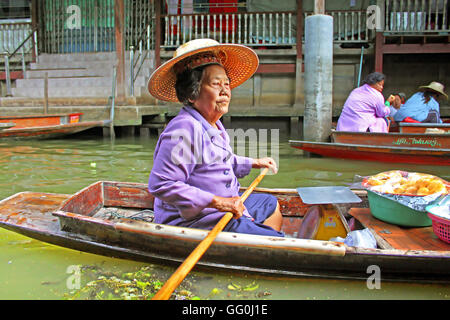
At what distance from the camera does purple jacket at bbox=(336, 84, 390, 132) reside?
20.1ft

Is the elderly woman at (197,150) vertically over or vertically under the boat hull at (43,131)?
over

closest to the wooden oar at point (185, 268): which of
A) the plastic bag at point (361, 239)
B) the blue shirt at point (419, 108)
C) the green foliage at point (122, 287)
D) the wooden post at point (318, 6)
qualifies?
the green foliage at point (122, 287)

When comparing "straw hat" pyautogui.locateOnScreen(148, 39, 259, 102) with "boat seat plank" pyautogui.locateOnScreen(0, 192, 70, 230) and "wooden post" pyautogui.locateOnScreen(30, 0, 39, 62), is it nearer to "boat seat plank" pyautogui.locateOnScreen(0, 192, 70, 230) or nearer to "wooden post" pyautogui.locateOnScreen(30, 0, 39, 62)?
"boat seat plank" pyautogui.locateOnScreen(0, 192, 70, 230)

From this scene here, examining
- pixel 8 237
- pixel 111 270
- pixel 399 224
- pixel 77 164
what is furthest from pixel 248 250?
pixel 77 164

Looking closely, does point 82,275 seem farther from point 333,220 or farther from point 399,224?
point 399,224

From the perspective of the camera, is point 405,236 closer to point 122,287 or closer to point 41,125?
point 122,287

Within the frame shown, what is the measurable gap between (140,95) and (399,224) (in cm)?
825

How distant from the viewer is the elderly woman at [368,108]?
611 centimetres

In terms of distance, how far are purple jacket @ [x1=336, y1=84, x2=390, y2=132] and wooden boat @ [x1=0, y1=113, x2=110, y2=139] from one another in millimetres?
5073

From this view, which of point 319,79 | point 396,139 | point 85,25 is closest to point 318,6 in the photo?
point 319,79

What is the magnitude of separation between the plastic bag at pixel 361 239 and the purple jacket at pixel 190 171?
78 centimetres

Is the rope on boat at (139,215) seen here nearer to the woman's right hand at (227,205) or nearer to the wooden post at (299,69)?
the woman's right hand at (227,205)

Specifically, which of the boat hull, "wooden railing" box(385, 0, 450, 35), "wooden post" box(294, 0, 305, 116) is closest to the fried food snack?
the boat hull

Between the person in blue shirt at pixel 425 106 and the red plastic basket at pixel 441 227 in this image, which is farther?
the person in blue shirt at pixel 425 106
